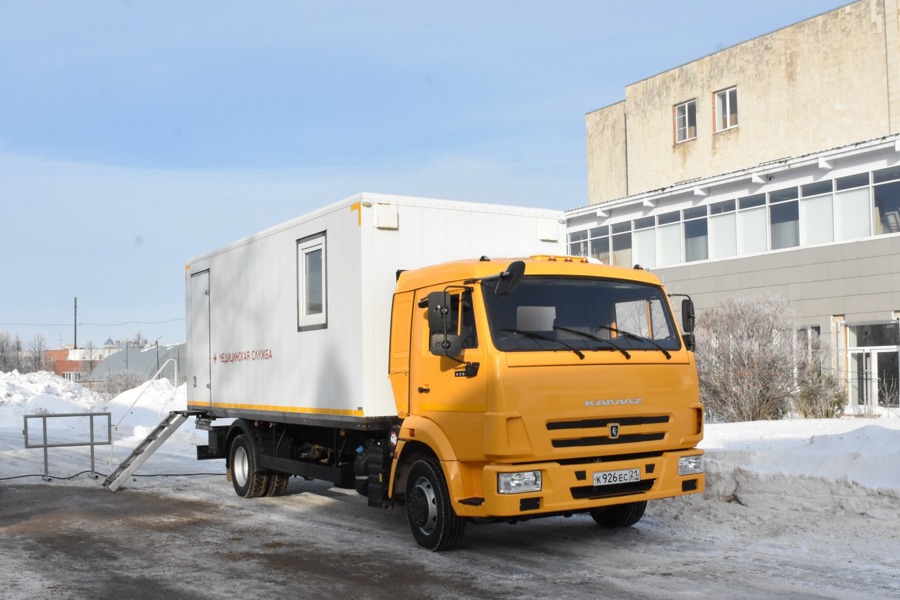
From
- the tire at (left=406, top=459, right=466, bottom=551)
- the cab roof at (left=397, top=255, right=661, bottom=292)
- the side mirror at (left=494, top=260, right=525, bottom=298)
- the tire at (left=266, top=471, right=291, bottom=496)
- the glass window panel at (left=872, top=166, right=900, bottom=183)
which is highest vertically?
the glass window panel at (left=872, top=166, right=900, bottom=183)

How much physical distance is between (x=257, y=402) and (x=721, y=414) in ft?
42.6

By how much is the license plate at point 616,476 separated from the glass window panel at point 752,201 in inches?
966

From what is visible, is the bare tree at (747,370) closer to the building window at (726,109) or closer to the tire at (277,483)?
the tire at (277,483)

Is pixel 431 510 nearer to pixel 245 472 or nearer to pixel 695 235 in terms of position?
pixel 245 472

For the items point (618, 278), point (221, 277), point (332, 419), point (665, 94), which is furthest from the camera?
point (665, 94)

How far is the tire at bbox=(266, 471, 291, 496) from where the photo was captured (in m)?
12.6

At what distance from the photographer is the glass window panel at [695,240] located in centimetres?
3284

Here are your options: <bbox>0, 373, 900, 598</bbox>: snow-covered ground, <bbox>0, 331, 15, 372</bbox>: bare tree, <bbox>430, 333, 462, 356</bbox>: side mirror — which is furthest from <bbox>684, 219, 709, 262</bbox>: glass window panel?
<bbox>0, 331, 15, 372</bbox>: bare tree

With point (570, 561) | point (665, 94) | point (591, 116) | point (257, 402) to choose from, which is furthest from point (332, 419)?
point (591, 116)

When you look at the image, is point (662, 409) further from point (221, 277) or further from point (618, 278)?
point (221, 277)

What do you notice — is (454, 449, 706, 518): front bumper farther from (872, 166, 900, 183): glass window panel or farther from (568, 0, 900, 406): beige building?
(872, 166, 900, 183): glass window panel

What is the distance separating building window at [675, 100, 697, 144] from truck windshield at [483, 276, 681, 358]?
3211 cm

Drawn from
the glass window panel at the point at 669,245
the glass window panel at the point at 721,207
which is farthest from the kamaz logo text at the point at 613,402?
the glass window panel at the point at 669,245

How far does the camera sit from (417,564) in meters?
8.18
